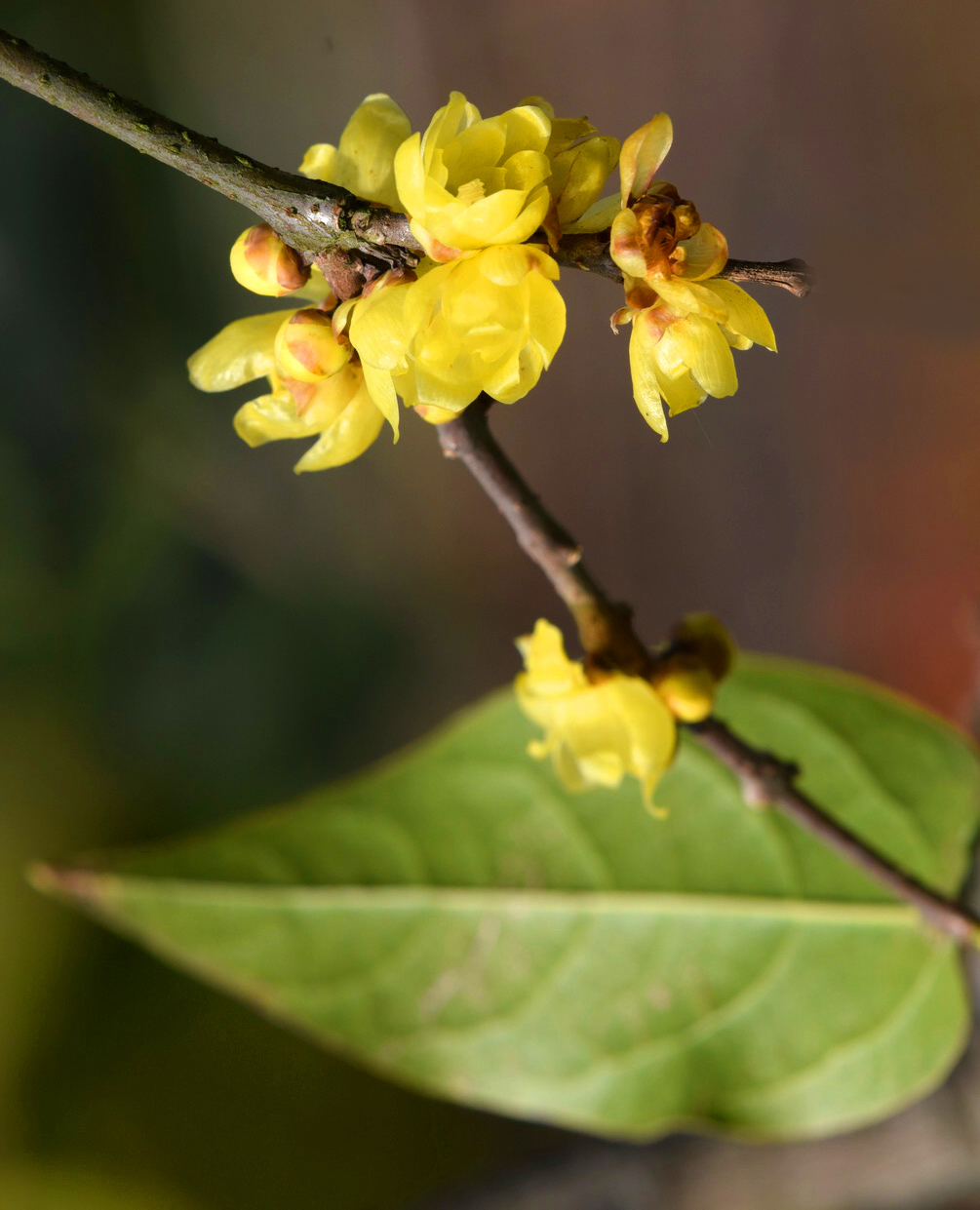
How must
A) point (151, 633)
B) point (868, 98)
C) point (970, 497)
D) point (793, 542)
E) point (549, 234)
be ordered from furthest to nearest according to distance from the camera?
1. point (151, 633)
2. point (793, 542)
3. point (970, 497)
4. point (868, 98)
5. point (549, 234)

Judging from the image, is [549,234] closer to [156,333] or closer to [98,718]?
[156,333]

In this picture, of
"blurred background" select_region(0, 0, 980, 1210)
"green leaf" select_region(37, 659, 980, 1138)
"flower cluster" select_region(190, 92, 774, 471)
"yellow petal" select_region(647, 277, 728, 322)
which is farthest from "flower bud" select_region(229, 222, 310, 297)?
"blurred background" select_region(0, 0, 980, 1210)

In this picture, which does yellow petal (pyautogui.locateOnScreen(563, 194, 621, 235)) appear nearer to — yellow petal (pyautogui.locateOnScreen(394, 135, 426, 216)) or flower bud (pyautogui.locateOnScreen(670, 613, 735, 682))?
yellow petal (pyautogui.locateOnScreen(394, 135, 426, 216))

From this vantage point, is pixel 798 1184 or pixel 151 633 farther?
pixel 151 633

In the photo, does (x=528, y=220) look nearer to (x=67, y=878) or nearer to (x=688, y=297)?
(x=688, y=297)

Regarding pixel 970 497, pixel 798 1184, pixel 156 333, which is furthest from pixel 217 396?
pixel 798 1184

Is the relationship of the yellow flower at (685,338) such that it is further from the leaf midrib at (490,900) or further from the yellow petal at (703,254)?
the leaf midrib at (490,900)
